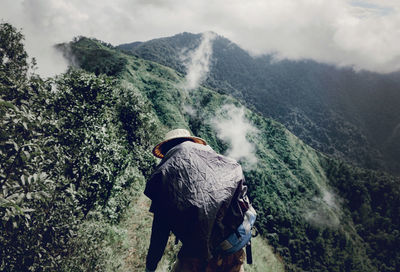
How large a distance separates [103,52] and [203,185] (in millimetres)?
86967

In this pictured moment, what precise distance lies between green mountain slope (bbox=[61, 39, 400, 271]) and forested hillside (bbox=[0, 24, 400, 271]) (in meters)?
0.47

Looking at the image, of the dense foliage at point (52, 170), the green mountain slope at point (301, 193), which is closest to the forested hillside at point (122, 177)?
the dense foliage at point (52, 170)

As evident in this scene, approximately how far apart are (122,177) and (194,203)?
867 cm

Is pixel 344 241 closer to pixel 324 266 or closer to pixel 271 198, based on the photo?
pixel 324 266

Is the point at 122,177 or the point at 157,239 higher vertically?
the point at 157,239

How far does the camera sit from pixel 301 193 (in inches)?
3105

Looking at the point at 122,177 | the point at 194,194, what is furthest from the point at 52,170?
the point at 122,177

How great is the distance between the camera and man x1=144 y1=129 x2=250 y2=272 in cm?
281

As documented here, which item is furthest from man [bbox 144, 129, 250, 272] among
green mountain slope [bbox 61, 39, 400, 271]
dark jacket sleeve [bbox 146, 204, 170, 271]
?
green mountain slope [bbox 61, 39, 400, 271]

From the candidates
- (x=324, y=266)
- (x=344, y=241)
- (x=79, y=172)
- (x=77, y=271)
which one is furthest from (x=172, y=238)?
(x=344, y=241)

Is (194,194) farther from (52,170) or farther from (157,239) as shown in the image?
(52,170)

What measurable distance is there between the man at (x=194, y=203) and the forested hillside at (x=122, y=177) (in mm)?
1454

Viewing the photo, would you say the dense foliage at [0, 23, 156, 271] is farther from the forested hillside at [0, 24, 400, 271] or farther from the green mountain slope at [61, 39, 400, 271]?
the green mountain slope at [61, 39, 400, 271]

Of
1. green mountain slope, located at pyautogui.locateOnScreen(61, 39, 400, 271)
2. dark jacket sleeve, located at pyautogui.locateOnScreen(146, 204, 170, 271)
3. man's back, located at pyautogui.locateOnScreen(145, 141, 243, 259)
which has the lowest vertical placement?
green mountain slope, located at pyautogui.locateOnScreen(61, 39, 400, 271)
